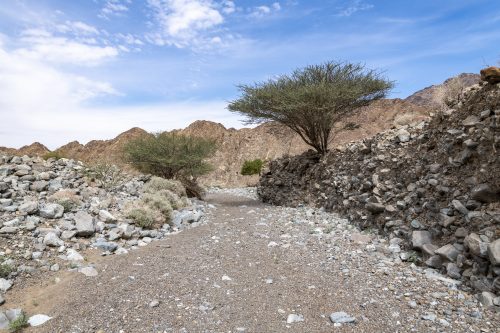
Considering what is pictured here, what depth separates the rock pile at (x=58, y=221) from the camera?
199 inches

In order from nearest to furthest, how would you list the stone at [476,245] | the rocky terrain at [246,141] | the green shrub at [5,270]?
the stone at [476,245]
the green shrub at [5,270]
the rocky terrain at [246,141]

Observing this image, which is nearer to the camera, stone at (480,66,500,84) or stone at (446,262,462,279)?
stone at (446,262,462,279)

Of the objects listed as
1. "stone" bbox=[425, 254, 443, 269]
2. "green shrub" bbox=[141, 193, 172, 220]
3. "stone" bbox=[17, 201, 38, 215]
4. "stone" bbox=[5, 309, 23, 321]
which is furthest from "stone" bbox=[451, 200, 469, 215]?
"stone" bbox=[17, 201, 38, 215]

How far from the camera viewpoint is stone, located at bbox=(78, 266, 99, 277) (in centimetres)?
467

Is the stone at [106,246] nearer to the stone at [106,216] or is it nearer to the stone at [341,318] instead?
the stone at [106,216]

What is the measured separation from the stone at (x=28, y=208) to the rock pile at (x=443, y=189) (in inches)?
Result: 238

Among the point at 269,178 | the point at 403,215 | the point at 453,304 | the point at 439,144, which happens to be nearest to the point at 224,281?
the point at 453,304

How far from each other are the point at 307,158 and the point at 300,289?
804 cm

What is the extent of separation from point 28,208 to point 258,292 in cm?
Answer: 467

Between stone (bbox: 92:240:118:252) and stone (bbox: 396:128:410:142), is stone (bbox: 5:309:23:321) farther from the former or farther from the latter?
stone (bbox: 396:128:410:142)

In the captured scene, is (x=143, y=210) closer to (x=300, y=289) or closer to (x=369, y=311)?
(x=300, y=289)

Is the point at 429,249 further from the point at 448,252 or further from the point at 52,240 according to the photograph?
the point at 52,240

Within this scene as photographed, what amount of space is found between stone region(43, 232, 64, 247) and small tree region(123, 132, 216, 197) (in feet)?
26.1

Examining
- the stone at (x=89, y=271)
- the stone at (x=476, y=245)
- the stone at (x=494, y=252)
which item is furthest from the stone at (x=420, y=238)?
the stone at (x=89, y=271)
